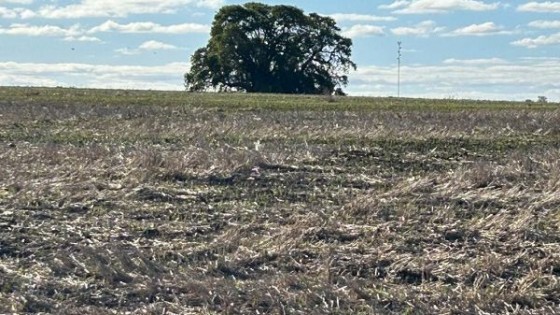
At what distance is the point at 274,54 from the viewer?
184 ft

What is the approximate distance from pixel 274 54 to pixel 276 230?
1874 inches

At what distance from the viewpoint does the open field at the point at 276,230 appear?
7.33 meters

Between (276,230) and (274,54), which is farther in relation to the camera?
(274,54)

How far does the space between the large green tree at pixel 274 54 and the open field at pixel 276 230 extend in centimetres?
4017

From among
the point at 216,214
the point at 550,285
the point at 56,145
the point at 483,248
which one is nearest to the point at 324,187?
the point at 216,214

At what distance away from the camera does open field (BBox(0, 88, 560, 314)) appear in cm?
733

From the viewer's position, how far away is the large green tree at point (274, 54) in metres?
55.5

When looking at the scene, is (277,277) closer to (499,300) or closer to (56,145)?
(499,300)

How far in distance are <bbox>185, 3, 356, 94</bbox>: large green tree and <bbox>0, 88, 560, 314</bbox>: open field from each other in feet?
132

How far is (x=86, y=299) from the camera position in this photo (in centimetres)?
730

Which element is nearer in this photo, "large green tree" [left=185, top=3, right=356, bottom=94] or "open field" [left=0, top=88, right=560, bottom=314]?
"open field" [left=0, top=88, right=560, bottom=314]

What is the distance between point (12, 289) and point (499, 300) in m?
3.76

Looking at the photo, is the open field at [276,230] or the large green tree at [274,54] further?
the large green tree at [274,54]

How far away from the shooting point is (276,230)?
8938 millimetres
